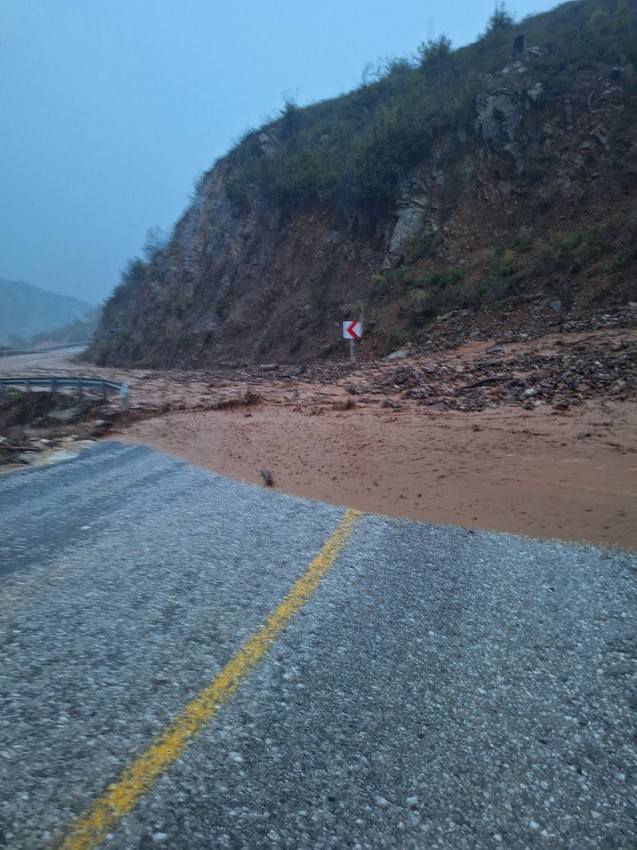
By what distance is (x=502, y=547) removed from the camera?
5.71 m

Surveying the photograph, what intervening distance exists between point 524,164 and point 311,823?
23.4 meters

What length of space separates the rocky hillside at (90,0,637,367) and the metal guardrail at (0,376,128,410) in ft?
32.9

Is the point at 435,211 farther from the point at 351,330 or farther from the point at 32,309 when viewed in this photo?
the point at 32,309

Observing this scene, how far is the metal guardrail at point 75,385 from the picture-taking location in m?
12.9

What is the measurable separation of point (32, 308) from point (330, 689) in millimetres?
179788

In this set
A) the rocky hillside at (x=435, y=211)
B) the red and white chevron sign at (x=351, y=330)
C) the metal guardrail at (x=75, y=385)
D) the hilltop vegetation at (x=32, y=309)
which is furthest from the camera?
the hilltop vegetation at (x=32, y=309)

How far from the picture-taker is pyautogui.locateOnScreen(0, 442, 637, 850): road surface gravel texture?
8.30 feet

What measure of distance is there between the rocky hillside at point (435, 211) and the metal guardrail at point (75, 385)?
10016 millimetres

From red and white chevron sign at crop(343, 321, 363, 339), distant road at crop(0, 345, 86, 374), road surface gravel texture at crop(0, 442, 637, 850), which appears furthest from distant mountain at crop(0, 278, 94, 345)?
road surface gravel texture at crop(0, 442, 637, 850)

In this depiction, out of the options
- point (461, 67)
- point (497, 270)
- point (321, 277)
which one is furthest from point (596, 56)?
point (321, 277)

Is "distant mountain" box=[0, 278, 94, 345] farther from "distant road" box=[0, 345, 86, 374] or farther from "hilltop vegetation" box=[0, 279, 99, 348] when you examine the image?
"distant road" box=[0, 345, 86, 374]

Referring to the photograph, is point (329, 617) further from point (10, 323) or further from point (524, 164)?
point (10, 323)

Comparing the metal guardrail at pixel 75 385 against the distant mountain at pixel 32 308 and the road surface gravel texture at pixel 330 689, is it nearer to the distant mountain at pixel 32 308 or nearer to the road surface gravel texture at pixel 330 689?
the road surface gravel texture at pixel 330 689

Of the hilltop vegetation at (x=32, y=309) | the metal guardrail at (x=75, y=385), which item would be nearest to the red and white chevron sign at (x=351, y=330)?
the metal guardrail at (x=75, y=385)
